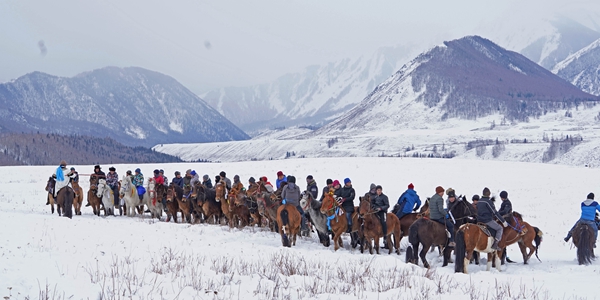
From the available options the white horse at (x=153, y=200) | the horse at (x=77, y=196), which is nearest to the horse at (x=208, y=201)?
the white horse at (x=153, y=200)

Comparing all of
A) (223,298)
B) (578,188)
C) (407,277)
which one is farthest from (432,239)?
(578,188)

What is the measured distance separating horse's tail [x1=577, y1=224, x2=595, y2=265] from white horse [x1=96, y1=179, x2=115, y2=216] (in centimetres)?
1964

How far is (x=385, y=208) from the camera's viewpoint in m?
15.2

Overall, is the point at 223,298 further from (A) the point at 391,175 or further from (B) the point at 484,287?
(A) the point at 391,175

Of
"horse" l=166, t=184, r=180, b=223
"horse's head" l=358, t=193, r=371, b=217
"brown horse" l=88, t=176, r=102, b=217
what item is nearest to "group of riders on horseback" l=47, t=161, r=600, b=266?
"horse's head" l=358, t=193, r=371, b=217

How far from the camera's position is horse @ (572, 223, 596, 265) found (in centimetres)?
1476

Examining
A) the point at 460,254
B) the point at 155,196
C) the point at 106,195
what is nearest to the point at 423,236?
the point at 460,254

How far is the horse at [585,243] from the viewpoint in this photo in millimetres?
14761

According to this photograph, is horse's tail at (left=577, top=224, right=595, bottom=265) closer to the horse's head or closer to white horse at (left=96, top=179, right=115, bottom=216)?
the horse's head

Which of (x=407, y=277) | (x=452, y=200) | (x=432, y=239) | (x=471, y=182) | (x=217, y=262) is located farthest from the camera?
(x=471, y=182)

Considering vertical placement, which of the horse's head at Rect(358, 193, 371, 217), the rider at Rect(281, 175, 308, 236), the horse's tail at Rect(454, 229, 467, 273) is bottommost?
the horse's tail at Rect(454, 229, 467, 273)

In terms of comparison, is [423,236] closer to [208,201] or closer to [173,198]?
[208,201]

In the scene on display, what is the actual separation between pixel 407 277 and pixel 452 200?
5.62 meters

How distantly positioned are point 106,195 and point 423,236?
15816 millimetres
